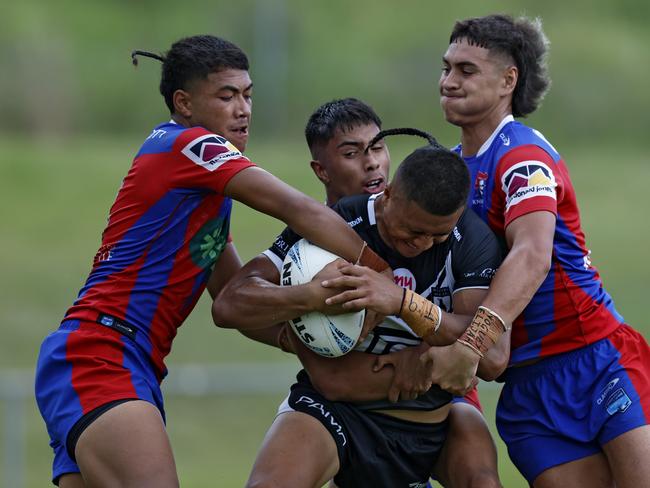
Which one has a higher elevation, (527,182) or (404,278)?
(527,182)

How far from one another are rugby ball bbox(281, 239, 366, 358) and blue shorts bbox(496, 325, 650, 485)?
1155 mm

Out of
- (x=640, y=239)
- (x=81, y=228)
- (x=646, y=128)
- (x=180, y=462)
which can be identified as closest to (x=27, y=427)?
(x=180, y=462)

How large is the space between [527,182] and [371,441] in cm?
148

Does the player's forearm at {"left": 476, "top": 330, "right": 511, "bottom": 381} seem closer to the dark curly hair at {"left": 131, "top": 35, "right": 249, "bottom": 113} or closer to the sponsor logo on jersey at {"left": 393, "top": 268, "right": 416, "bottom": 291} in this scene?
the sponsor logo on jersey at {"left": 393, "top": 268, "right": 416, "bottom": 291}

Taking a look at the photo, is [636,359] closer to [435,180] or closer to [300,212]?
[435,180]

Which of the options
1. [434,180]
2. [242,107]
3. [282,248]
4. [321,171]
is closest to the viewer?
[434,180]

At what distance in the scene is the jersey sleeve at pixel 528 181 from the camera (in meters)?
5.90

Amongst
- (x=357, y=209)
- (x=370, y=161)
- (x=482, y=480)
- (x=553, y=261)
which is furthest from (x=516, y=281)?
(x=370, y=161)

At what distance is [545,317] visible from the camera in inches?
248

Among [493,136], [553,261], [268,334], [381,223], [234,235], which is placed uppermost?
[493,136]

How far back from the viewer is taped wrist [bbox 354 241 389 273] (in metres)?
5.74

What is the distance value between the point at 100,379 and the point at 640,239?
2206 centimetres

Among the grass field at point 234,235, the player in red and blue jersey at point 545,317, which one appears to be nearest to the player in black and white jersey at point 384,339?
the player in red and blue jersey at point 545,317

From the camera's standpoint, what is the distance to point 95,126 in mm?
33531
